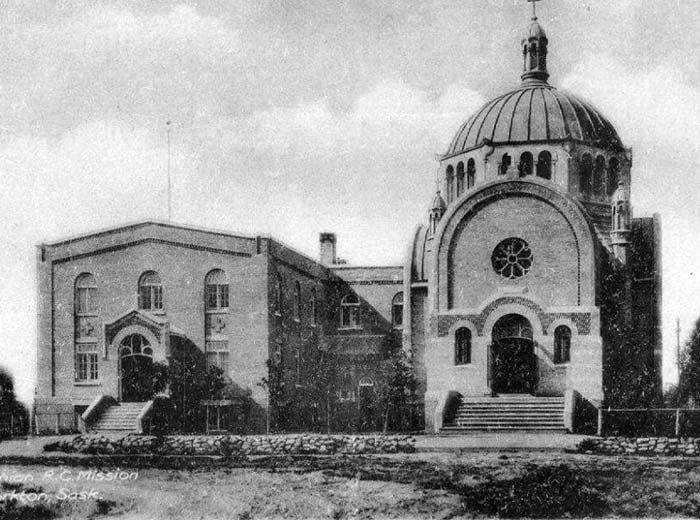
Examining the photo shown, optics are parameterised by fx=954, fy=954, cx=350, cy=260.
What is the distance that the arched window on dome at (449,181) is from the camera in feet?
145

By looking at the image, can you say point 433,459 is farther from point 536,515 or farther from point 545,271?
point 545,271

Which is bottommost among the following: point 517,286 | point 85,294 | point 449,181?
point 85,294

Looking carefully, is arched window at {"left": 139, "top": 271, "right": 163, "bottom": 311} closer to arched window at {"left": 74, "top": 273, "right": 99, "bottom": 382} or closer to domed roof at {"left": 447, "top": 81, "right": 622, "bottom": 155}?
arched window at {"left": 74, "top": 273, "right": 99, "bottom": 382}

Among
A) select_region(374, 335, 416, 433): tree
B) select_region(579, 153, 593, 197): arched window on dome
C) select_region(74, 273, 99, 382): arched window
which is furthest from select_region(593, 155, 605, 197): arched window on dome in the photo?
select_region(74, 273, 99, 382): arched window

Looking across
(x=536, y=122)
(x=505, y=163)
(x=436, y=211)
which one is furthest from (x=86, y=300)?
(x=536, y=122)

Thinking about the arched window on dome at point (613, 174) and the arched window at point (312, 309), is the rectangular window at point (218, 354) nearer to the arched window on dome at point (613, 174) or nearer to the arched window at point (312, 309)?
the arched window at point (312, 309)

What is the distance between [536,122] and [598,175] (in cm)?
359

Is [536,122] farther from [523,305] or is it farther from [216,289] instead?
[216,289]

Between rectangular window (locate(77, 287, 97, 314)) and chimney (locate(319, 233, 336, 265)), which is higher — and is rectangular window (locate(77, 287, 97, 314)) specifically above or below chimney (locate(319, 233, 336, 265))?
below

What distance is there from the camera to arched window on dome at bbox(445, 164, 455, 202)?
44281mm

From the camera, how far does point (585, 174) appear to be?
41844 millimetres

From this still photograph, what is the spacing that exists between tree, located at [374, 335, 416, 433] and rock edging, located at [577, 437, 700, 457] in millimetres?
12114

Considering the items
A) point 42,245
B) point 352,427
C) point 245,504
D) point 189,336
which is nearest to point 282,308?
point 189,336

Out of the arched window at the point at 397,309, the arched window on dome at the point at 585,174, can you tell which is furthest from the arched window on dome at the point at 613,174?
the arched window at the point at 397,309
